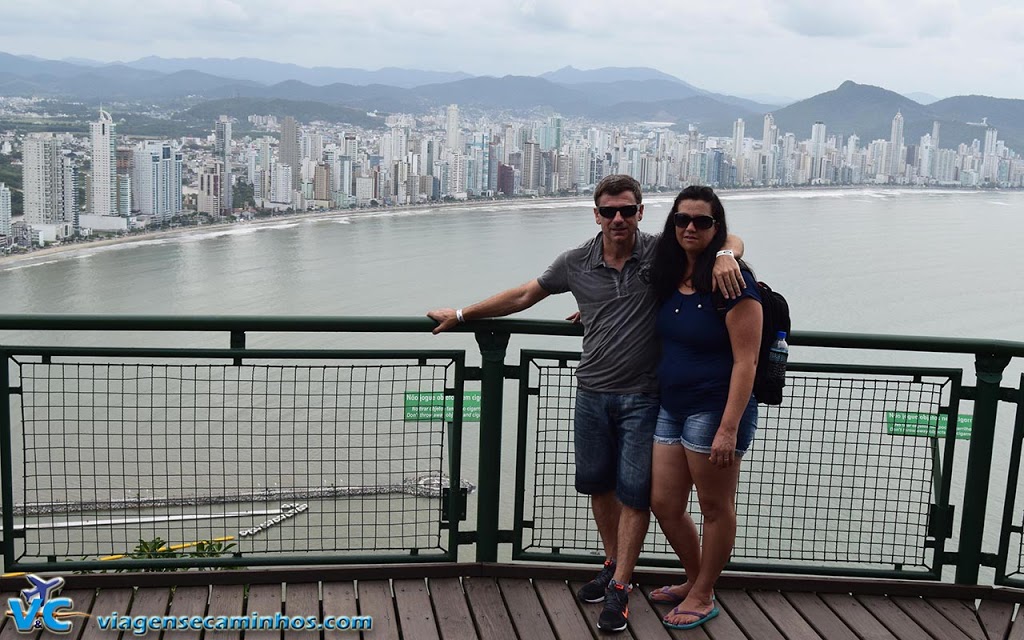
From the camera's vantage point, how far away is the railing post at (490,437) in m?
2.91

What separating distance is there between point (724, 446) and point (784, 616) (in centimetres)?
→ 65

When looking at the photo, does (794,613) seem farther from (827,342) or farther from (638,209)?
(638,209)

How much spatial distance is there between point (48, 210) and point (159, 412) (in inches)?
1409

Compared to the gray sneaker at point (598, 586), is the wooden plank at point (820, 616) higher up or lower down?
lower down

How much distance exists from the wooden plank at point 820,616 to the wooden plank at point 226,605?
153 centimetres

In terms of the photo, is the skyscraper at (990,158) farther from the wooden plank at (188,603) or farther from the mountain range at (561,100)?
the wooden plank at (188,603)

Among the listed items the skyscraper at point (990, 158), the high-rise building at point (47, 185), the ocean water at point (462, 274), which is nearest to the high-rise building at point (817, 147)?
the skyscraper at point (990, 158)

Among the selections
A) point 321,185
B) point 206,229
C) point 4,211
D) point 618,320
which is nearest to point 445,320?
point 618,320

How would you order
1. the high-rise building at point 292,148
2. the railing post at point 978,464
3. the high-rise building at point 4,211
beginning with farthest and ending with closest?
the high-rise building at point 292,148 < the high-rise building at point 4,211 < the railing post at point 978,464

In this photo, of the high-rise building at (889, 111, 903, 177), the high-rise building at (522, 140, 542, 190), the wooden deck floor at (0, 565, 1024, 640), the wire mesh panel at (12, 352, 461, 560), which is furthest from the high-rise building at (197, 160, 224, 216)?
the high-rise building at (889, 111, 903, 177)

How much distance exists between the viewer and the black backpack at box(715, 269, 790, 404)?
2.50 meters

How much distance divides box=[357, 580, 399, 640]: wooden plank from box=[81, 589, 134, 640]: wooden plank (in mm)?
626

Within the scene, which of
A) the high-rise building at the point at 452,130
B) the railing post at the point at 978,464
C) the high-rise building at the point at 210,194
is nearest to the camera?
the railing post at the point at 978,464

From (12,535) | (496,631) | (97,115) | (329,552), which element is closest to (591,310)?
(496,631)
